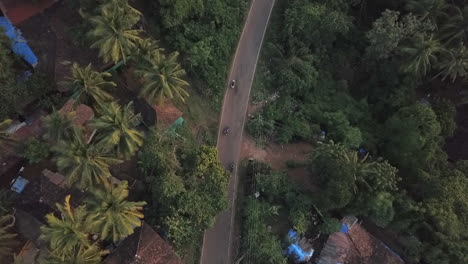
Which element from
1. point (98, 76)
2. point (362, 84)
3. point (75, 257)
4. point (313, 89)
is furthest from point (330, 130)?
point (75, 257)

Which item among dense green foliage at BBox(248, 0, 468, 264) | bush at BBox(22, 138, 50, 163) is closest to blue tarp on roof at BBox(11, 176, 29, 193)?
bush at BBox(22, 138, 50, 163)

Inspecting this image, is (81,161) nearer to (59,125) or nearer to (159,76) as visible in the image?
(59,125)

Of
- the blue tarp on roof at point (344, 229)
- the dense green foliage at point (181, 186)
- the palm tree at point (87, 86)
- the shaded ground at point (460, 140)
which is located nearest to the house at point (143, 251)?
the dense green foliage at point (181, 186)

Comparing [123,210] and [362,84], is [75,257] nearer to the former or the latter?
[123,210]

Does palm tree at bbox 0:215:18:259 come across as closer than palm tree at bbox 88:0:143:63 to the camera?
Yes

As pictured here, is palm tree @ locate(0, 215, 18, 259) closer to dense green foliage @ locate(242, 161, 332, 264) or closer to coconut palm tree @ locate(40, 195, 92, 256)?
coconut palm tree @ locate(40, 195, 92, 256)

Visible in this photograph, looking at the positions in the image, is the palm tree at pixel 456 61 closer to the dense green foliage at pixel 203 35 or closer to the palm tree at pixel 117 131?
the dense green foliage at pixel 203 35
